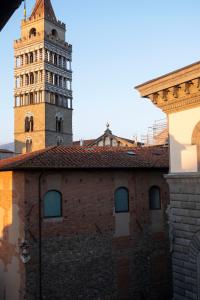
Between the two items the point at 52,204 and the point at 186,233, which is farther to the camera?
the point at 52,204

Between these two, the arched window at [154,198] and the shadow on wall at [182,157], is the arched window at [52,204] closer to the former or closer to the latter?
the arched window at [154,198]

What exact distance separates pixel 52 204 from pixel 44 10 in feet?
155

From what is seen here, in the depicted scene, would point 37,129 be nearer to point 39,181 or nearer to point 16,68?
point 16,68

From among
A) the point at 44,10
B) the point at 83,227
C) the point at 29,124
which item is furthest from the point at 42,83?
the point at 83,227

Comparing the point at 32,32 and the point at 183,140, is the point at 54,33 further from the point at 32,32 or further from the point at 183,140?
the point at 183,140

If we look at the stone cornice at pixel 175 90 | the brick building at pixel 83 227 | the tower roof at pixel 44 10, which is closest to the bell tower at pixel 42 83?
the tower roof at pixel 44 10

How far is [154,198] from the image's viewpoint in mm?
20047

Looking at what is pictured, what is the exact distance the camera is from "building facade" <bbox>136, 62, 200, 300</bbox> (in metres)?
11.2

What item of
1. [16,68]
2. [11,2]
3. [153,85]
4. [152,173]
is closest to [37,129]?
[16,68]

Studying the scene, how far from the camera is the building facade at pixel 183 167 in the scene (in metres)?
11.2

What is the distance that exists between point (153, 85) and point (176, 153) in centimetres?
241

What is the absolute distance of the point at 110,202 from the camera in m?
18.3

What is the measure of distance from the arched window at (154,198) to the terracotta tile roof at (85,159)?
1.33 m

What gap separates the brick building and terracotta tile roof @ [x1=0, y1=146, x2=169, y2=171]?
0.17 ft
